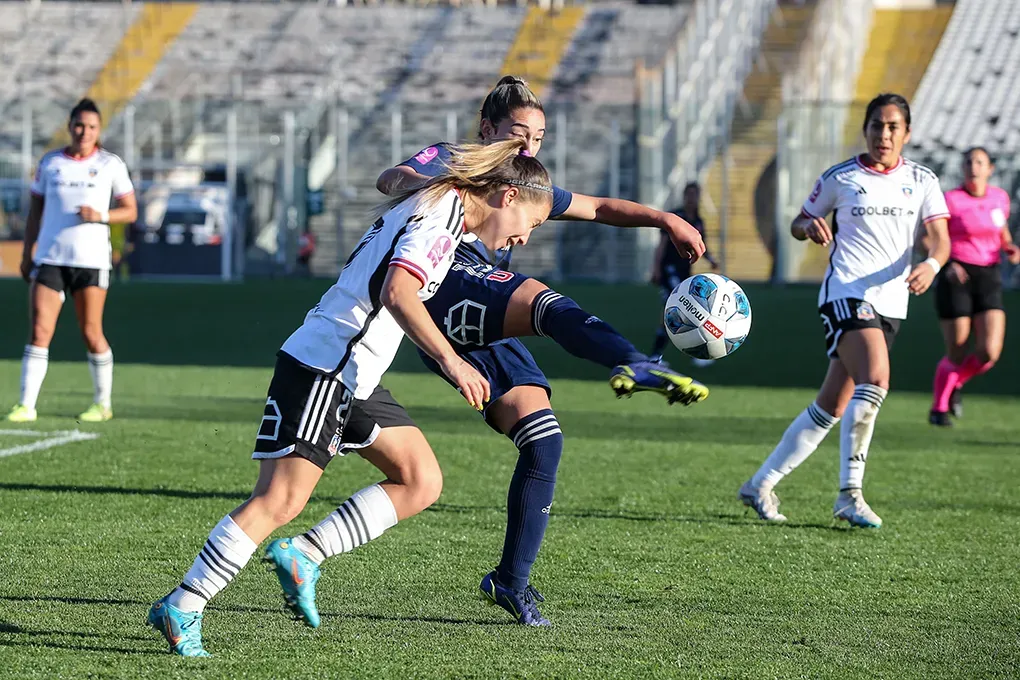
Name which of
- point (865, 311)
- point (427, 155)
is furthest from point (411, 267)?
point (865, 311)

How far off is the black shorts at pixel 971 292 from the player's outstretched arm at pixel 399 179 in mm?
7909

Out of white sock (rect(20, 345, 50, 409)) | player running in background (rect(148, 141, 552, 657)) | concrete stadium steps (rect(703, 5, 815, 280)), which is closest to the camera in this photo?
player running in background (rect(148, 141, 552, 657))

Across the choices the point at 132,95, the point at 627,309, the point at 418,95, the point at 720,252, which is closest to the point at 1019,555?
the point at 627,309

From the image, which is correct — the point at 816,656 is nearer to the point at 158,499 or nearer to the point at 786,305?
the point at 158,499

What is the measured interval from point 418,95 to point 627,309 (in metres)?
13.3

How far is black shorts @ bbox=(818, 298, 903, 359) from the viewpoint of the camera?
7.26 meters

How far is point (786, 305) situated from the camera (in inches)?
917

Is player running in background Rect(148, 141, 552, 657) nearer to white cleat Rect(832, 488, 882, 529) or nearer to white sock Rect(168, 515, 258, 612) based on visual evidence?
white sock Rect(168, 515, 258, 612)

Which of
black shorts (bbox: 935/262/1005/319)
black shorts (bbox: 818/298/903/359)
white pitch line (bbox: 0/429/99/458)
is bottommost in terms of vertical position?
white pitch line (bbox: 0/429/99/458)

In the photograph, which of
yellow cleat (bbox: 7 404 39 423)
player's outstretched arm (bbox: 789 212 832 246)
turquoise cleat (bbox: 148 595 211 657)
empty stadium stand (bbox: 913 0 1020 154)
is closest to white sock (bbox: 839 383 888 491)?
player's outstretched arm (bbox: 789 212 832 246)

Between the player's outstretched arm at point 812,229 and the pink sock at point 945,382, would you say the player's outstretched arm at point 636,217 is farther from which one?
the pink sock at point 945,382

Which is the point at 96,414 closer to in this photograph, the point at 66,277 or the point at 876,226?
the point at 66,277

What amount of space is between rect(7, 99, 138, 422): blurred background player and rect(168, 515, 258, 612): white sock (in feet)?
20.1

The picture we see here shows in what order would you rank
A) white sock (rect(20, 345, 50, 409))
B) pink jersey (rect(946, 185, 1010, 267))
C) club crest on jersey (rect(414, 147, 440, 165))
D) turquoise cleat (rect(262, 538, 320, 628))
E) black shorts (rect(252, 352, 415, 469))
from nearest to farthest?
black shorts (rect(252, 352, 415, 469))
turquoise cleat (rect(262, 538, 320, 628))
club crest on jersey (rect(414, 147, 440, 165))
white sock (rect(20, 345, 50, 409))
pink jersey (rect(946, 185, 1010, 267))
